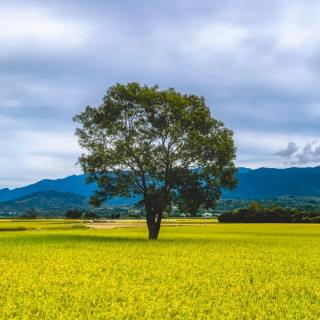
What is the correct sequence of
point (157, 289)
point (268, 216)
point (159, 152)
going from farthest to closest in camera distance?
point (268, 216) → point (159, 152) → point (157, 289)

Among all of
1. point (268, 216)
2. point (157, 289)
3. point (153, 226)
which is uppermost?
point (268, 216)

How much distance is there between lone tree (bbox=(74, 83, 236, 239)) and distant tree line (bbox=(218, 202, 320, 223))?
9675 centimetres

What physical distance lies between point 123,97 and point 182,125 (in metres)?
8.39

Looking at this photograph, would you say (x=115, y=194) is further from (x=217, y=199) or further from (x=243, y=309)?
(x=243, y=309)

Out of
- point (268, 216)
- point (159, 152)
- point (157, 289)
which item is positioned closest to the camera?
point (157, 289)

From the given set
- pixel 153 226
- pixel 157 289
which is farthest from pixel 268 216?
pixel 157 289

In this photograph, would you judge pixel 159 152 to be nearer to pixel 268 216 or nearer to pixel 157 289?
pixel 157 289

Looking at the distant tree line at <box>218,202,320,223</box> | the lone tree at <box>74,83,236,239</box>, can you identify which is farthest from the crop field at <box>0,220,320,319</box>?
the distant tree line at <box>218,202,320,223</box>

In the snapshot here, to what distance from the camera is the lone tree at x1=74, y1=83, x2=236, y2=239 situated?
61.5m

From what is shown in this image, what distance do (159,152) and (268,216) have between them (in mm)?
109136

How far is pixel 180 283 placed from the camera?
910 inches

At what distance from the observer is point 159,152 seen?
203 ft

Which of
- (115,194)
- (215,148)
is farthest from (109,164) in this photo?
(215,148)

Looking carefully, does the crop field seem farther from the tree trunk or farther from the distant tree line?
the distant tree line
